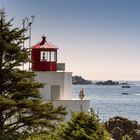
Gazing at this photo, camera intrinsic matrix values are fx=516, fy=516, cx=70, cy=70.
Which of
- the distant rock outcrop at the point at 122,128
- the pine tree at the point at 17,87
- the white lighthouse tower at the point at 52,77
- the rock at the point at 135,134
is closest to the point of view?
the pine tree at the point at 17,87

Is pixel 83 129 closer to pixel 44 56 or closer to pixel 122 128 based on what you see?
pixel 44 56

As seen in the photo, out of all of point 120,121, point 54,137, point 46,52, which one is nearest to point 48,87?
point 46,52

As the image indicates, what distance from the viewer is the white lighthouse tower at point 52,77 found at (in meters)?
23.8

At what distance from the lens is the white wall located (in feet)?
78.6

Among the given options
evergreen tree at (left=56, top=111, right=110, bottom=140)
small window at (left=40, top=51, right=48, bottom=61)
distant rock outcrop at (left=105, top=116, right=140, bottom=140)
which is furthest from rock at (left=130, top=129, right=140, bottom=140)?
evergreen tree at (left=56, top=111, right=110, bottom=140)

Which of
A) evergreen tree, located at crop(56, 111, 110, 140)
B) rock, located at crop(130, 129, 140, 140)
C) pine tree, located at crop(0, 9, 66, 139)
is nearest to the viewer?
evergreen tree, located at crop(56, 111, 110, 140)

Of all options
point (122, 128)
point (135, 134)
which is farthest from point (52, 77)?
point (122, 128)

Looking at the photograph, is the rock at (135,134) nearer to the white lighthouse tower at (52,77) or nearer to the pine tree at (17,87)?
the white lighthouse tower at (52,77)

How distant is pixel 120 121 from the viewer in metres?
45.8

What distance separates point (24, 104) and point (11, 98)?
0.44m

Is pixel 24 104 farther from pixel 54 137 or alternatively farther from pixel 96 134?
pixel 96 134

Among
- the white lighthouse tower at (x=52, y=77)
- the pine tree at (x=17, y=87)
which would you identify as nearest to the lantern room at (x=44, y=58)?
the white lighthouse tower at (x=52, y=77)

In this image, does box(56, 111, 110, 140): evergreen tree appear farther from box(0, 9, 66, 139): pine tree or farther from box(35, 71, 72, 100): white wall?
box(35, 71, 72, 100): white wall

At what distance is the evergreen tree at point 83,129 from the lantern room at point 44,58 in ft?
36.0
